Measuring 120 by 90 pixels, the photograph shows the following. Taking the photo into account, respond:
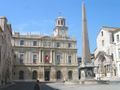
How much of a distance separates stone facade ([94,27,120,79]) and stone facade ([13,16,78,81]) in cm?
1030

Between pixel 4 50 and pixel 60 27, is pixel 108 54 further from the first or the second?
pixel 4 50

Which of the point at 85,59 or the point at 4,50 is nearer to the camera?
the point at 85,59

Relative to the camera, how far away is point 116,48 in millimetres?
59062

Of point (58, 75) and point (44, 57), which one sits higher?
point (44, 57)

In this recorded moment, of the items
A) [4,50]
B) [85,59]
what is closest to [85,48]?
[85,59]

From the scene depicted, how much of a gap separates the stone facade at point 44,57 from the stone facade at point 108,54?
10.3 meters

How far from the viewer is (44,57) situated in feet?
243

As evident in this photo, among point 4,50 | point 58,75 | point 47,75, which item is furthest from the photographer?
point 58,75

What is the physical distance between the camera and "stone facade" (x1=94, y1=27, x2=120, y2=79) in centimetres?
5858

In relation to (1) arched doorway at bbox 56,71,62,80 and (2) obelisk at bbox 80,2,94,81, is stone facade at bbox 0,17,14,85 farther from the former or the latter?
(1) arched doorway at bbox 56,71,62,80

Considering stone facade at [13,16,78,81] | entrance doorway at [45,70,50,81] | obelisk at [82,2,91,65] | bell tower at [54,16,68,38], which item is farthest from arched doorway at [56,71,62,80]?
obelisk at [82,2,91,65]

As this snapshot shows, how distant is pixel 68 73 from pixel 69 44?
8384 mm

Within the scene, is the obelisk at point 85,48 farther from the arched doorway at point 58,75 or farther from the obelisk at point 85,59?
the arched doorway at point 58,75

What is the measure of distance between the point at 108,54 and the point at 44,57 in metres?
19.7
